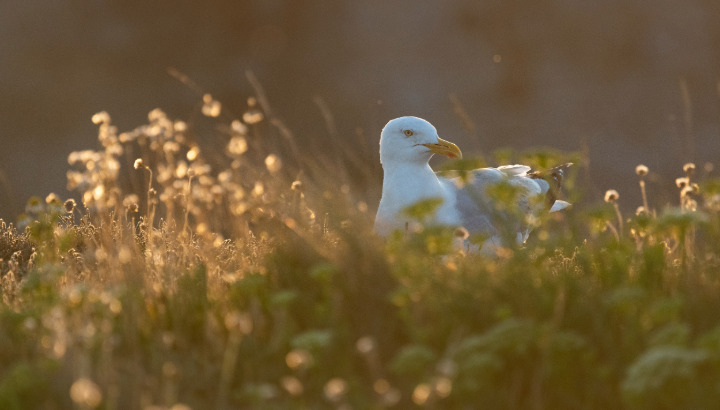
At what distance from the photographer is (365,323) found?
10.1 ft

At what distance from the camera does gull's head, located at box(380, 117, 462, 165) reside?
15.8 ft

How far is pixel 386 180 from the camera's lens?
4.95 meters

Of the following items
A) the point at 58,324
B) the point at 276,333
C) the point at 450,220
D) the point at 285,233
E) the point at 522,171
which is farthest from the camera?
the point at 522,171

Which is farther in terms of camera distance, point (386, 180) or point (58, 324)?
point (386, 180)

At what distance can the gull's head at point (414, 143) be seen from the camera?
4824 millimetres

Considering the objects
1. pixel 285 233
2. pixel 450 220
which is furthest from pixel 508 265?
pixel 450 220

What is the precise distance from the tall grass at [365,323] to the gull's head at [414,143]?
102cm

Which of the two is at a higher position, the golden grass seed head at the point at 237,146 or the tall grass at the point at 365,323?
the golden grass seed head at the point at 237,146

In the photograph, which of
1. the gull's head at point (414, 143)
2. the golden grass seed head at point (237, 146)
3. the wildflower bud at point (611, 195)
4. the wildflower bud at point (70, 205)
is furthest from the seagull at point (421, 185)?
the wildflower bud at point (70, 205)

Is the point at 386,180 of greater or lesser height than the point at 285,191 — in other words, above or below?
above

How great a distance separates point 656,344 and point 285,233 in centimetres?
172

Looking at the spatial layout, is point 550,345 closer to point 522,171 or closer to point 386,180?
point 386,180

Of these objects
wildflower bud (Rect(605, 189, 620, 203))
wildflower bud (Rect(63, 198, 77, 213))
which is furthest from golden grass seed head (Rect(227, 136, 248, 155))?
wildflower bud (Rect(605, 189, 620, 203))

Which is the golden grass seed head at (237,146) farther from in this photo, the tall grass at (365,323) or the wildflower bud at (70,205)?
the wildflower bud at (70,205)
